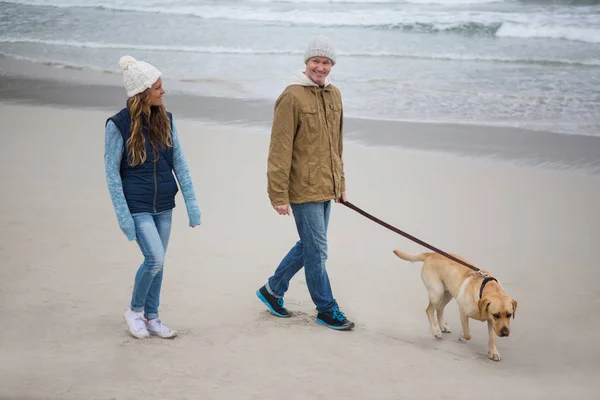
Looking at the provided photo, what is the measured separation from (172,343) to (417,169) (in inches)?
163

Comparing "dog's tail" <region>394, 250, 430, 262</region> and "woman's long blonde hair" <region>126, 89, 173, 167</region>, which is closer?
"woman's long blonde hair" <region>126, 89, 173, 167</region>

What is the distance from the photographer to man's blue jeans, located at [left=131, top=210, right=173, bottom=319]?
3592 mm

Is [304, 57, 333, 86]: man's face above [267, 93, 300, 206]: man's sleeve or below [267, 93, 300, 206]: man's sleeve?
above

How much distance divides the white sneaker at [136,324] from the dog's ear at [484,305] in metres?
1.61

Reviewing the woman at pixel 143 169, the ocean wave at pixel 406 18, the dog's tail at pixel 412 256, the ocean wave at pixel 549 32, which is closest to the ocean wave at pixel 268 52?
the ocean wave at pixel 549 32

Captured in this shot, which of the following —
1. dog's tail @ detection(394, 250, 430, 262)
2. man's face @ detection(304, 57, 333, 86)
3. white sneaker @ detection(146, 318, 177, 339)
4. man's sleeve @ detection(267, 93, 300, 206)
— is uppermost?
man's face @ detection(304, 57, 333, 86)

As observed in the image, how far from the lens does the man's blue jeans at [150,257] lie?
359cm

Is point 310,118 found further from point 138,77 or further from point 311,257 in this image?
point 138,77

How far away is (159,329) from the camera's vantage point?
3785mm

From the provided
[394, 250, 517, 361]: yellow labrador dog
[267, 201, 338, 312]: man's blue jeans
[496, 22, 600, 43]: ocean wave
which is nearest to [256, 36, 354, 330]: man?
[267, 201, 338, 312]: man's blue jeans

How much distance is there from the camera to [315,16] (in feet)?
65.0

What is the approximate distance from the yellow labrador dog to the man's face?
1081 mm

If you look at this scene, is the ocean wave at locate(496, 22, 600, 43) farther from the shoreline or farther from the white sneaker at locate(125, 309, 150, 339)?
the white sneaker at locate(125, 309, 150, 339)

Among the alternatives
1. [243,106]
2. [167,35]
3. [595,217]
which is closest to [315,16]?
[167,35]
